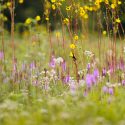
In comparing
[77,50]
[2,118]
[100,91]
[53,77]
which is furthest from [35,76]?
[2,118]

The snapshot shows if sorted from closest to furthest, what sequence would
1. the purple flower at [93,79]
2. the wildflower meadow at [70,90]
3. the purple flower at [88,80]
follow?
the wildflower meadow at [70,90] < the purple flower at [88,80] < the purple flower at [93,79]

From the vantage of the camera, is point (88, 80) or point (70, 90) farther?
point (88, 80)

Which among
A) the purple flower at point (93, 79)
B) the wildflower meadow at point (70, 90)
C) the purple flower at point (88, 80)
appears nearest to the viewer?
the wildflower meadow at point (70, 90)

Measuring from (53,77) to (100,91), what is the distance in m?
0.72

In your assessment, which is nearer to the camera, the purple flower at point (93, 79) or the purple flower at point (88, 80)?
the purple flower at point (88, 80)

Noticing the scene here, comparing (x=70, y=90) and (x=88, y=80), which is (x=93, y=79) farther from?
(x=70, y=90)

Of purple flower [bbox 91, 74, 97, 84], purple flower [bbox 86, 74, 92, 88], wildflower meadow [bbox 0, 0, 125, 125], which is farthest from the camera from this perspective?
purple flower [bbox 91, 74, 97, 84]

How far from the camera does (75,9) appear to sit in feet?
15.6

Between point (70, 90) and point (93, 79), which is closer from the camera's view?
point (70, 90)

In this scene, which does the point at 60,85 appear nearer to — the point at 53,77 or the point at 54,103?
the point at 53,77

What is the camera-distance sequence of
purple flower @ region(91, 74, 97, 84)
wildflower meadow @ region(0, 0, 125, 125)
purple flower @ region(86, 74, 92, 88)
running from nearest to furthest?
wildflower meadow @ region(0, 0, 125, 125), purple flower @ region(86, 74, 92, 88), purple flower @ region(91, 74, 97, 84)

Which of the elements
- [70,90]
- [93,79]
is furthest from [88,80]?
[70,90]

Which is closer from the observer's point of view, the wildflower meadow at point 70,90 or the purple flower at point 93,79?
the wildflower meadow at point 70,90

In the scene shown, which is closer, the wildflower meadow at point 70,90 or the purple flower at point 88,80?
the wildflower meadow at point 70,90
